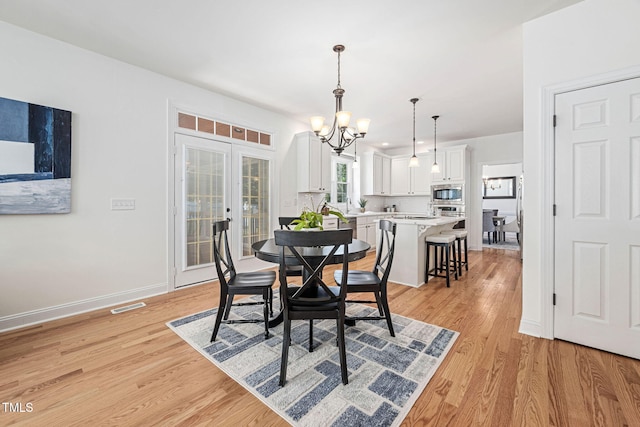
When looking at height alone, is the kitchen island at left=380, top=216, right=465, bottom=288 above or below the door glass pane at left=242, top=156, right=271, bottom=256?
below

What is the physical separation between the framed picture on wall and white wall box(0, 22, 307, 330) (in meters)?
9.33

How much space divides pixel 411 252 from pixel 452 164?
366 centimetres

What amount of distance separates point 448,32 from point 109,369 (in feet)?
12.6

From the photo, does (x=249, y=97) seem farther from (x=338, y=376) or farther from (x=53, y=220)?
(x=338, y=376)

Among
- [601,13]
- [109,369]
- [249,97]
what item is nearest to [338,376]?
[109,369]

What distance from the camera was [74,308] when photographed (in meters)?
2.77

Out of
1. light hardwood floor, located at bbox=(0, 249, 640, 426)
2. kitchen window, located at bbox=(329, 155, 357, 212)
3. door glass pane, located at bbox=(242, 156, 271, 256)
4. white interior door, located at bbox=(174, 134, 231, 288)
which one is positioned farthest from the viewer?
kitchen window, located at bbox=(329, 155, 357, 212)

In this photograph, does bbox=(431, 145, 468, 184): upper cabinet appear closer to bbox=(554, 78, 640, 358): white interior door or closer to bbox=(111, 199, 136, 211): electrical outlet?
bbox=(554, 78, 640, 358): white interior door

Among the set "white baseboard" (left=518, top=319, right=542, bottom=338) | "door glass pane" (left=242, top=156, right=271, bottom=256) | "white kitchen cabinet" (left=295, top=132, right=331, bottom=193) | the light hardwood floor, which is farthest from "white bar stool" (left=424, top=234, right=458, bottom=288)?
"door glass pane" (left=242, top=156, right=271, bottom=256)

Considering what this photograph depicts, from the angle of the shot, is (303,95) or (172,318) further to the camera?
(303,95)

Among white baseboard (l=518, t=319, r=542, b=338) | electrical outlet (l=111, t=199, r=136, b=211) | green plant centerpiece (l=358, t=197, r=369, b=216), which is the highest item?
green plant centerpiece (l=358, t=197, r=369, b=216)

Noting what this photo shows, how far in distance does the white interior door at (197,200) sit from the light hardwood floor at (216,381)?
3.56 feet

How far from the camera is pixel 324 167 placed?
522 centimetres

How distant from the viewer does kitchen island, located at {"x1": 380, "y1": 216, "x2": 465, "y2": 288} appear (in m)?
3.60
